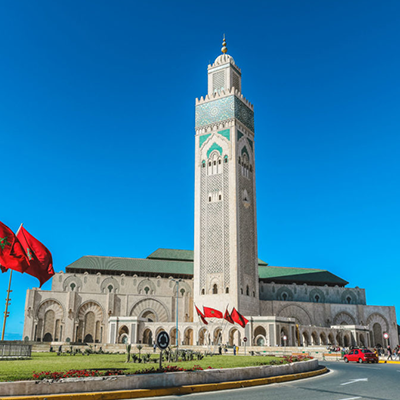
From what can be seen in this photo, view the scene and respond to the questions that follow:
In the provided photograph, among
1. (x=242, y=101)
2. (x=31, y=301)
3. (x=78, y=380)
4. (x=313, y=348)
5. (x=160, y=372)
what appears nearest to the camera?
(x=78, y=380)

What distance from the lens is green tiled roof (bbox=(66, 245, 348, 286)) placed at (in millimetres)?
63406

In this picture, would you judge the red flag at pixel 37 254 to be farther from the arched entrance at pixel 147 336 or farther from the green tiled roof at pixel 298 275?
the green tiled roof at pixel 298 275

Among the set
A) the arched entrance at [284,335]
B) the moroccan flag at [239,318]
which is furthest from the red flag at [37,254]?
the arched entrance at [284,335]

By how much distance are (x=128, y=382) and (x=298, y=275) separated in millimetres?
59839

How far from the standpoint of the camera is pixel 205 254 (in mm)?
Answer: 57375

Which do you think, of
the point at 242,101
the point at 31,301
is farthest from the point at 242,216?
the point at 31,301

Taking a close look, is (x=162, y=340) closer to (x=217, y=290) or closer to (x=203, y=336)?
(x=203, y=336)

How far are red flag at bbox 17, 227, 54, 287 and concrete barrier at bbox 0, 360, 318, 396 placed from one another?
761 centimetres

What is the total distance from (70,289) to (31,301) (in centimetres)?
530

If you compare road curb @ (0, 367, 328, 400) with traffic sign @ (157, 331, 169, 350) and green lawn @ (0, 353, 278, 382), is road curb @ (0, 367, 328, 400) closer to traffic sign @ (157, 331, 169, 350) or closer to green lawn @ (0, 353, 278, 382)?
traffic sign @ (157, 331, 169, 350)

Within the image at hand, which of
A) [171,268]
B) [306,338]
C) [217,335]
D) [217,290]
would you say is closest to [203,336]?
[217,335]

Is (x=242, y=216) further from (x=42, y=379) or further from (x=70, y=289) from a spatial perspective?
(x=42, y=379)

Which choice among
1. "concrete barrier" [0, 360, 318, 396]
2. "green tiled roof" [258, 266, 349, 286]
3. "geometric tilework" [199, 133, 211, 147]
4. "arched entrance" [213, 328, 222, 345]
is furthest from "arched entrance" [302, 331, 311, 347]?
"concrete barrier" [0, 360, 318, 396]

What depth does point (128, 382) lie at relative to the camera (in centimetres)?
1108
